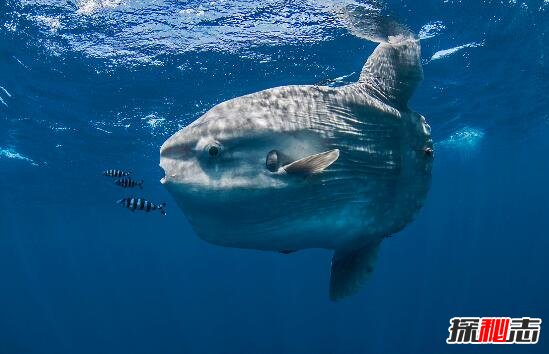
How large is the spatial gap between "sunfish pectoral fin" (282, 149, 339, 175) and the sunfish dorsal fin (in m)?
1.26

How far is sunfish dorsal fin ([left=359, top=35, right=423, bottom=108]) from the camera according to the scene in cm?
304

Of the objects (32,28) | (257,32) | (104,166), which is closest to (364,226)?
(257,32)

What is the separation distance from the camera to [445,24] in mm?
11234

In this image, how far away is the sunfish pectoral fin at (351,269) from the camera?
10.1ft

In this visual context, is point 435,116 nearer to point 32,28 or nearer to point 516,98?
point 516,98

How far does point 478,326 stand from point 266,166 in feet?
18.9
